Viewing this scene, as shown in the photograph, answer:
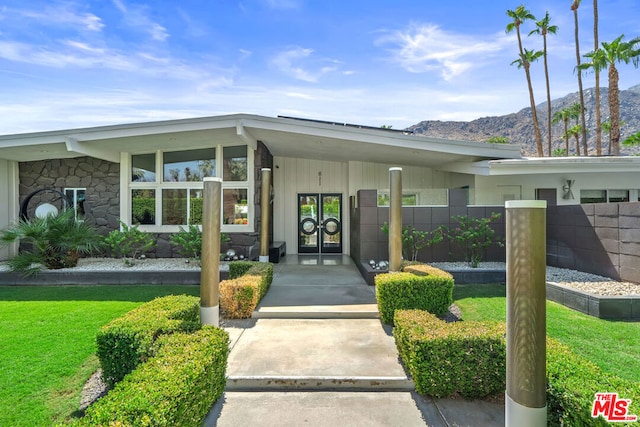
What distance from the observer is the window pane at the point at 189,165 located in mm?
8188

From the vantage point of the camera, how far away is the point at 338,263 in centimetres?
839

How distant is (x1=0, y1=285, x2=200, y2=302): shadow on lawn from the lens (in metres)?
5.44

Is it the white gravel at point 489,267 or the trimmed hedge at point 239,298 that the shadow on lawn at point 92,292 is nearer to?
the white gravel at point 489,267

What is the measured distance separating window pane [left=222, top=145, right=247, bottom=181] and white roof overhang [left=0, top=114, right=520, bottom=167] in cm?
24

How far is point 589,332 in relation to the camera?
3527mm

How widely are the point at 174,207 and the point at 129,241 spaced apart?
4.30 ft

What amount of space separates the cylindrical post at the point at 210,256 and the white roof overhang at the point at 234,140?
3580 mm

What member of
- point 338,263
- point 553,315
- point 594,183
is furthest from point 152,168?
point 594,183

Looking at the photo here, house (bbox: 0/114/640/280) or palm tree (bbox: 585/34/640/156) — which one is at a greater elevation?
palm tree (bbox: 585/34/640/156)

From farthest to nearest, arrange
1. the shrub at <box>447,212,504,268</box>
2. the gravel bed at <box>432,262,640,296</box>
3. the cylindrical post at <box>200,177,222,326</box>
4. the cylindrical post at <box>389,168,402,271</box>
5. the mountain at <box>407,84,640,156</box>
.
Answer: the mountain at <box>407,84,640,156</box> → the shrub at <box>447,212,504,268</box> → the cylindrical post at <box>389,168,402,271</box> → the gravel bed at <box>432,262,640,296</box> → the cylindrical post at <box>200,177,222,326</box>

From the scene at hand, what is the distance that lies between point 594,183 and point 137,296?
1096cm

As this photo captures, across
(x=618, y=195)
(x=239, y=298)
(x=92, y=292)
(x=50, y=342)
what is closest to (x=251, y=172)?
(x=92, y=292)

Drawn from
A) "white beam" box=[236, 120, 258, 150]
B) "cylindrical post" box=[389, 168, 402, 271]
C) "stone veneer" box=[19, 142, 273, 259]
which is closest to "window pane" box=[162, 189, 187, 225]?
"stone veneer" box=[19, 142, 273, 259]
